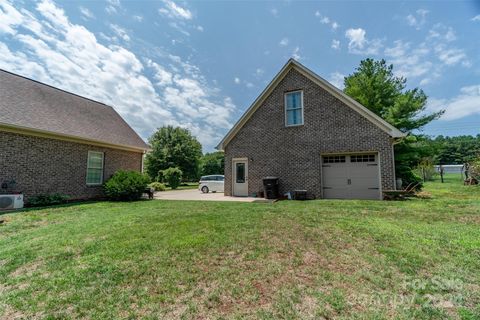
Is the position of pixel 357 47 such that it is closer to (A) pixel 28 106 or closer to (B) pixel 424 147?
(B) pixel 424 147

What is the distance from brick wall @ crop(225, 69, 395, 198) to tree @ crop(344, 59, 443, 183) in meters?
6.18

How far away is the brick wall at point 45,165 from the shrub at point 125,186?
1.39 m

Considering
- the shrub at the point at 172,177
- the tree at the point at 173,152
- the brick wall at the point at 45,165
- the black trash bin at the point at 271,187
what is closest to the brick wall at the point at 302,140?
the black trash bin at the point at 271,187

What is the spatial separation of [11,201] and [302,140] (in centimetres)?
1309

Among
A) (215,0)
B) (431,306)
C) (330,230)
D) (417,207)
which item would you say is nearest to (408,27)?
(417,207)

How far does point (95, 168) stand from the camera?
12250mm

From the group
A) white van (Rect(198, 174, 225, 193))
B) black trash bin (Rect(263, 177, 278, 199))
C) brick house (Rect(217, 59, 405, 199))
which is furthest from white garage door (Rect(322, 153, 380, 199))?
white van (Rect(198, 174, 225, 193))

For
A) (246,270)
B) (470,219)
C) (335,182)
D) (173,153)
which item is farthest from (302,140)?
(173,153)

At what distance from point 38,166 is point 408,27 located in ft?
59.6

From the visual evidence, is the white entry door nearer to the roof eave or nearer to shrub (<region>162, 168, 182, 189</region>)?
the roof eave

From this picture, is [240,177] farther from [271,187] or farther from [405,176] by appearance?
[405,176]

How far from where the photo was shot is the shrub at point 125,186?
11.2 m

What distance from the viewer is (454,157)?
58.9 m

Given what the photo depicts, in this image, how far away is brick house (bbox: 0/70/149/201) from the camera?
29.6 ft
